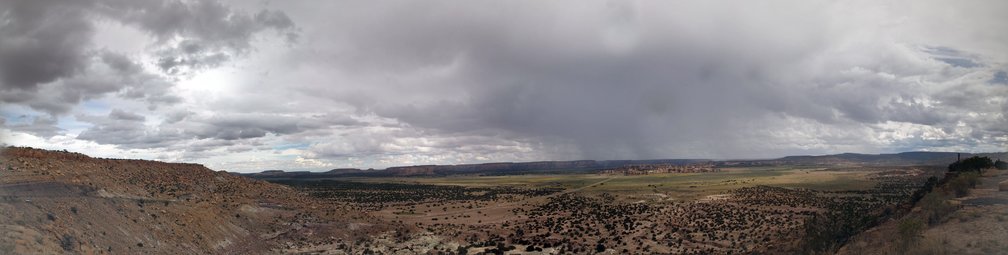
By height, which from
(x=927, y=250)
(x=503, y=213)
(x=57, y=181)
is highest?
(x=57, y=181)

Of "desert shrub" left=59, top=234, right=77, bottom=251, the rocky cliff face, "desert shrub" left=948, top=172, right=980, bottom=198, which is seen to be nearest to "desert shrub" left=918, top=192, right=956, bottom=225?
"desert shrub" left=948, top=172, right=980, bottom=198

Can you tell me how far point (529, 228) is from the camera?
48.7 metres

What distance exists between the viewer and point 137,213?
32.2 metres

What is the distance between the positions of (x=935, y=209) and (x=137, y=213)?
1696 inches

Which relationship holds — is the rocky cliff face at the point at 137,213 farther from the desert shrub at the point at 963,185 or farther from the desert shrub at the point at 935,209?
the desert shrub at the point at 963,185

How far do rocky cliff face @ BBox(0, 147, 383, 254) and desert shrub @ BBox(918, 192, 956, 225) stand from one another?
36.4m

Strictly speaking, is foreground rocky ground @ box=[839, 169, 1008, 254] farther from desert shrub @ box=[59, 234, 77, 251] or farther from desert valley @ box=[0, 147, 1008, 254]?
Result: desert shrub @ box=[59, 234, 77, 251]

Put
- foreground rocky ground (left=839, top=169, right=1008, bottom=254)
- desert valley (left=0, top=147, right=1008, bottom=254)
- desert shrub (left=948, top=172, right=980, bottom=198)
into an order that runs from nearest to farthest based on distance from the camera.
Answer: foreground rocky ground (left=839, top=169, right=1008, bottom=254) → desert valley (left=0, top=147, right=1008, bottom=254) → desert shrub (left=948, top=172, right=980, bottom=198)

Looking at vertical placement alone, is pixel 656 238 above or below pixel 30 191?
below

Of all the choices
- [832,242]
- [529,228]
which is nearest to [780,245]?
[832,242]

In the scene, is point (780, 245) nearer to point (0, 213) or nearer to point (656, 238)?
point (656, 238)

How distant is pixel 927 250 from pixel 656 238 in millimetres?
25602

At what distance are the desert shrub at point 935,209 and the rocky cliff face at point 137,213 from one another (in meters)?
36.4

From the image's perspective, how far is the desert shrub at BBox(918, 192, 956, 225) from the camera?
21.3 m
